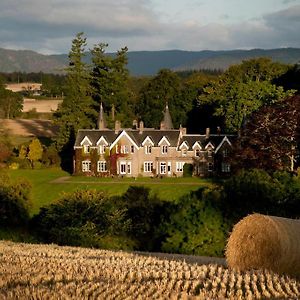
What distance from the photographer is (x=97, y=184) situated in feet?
228

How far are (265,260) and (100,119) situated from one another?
71.5 metres

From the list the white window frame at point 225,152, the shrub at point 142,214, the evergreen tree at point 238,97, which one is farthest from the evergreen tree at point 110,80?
the shrub at point 142,214

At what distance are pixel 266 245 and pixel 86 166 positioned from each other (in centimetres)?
6522

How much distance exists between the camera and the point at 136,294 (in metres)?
10.0

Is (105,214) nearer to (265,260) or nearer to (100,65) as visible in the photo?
(265,260)

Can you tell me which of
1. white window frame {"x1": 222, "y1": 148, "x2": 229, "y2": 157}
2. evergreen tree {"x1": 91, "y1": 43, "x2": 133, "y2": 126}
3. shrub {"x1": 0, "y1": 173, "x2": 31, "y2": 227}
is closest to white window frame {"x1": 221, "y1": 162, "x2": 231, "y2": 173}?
white window frame {"x1": 222, "y1": 148, "x2": 229, "y2": 157}

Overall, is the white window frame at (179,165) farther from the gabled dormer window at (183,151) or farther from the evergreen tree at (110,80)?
the evergreen tree at (110,80)

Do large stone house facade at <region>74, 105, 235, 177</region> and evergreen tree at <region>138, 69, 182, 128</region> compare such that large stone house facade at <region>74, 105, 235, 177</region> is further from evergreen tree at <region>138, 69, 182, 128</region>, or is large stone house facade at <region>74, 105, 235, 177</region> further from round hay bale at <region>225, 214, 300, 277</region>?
round hay bale at <region>225, 214, 300, 277</region>

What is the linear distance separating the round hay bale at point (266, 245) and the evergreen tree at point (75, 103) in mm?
72464

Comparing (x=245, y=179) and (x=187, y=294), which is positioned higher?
(x=187, y=294)

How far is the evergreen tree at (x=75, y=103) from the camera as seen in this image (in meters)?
88.0

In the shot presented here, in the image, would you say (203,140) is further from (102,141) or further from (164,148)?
(102,141)

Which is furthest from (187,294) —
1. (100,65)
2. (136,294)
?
(100,65)

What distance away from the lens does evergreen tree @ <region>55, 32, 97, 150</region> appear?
8800 cm
